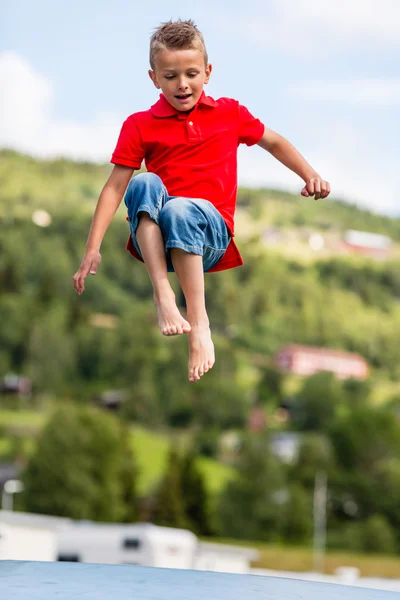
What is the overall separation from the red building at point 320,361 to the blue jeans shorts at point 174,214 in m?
162

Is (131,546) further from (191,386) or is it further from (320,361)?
(320,361)

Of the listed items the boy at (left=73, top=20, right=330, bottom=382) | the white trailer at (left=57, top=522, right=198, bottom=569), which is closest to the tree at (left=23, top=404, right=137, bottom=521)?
the white trailer at (left=57, top=522, right=198, bottom=569)

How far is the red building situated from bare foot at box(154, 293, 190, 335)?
162265 mm

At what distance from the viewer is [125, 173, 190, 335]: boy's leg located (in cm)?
775

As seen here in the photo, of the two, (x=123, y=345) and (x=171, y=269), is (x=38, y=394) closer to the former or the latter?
(x=123, y=345)

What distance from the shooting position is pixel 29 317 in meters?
163

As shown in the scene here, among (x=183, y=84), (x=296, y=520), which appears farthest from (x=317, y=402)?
(x=183, y=84)

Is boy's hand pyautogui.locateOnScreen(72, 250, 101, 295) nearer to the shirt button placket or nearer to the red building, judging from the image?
the shirt button placket

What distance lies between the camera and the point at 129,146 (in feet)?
26.2

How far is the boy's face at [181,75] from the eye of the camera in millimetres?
7605

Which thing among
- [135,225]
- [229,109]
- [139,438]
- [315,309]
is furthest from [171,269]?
[315,309]

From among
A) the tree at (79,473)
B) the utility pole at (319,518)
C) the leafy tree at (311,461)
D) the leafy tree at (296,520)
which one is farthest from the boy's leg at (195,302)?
the leafy tree at (311,461)

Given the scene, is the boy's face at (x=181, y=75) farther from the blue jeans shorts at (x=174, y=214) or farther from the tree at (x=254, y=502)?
the tree at (x=254, y=502)

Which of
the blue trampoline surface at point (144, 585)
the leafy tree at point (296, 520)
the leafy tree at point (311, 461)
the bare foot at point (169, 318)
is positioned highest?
the bare foot at point (169, 318)
